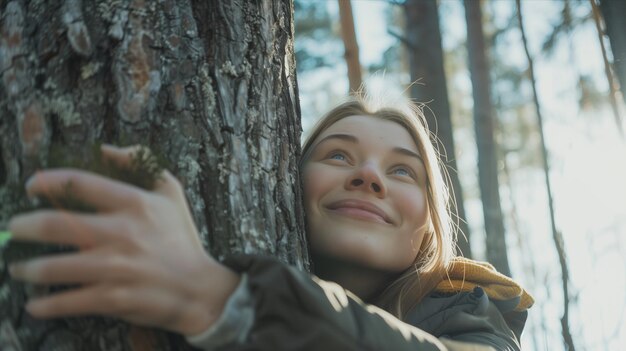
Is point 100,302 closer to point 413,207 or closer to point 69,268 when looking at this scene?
point 69,268

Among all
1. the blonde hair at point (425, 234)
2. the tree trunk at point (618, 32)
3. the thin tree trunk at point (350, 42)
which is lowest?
the blonde hair at point (425, 234)

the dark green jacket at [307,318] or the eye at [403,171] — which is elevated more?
the eye at [403,171]

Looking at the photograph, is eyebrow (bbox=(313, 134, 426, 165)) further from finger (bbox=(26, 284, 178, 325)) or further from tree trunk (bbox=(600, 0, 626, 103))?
finger (bbox=(26, 284, 178, 325))

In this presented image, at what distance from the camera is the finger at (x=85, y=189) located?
2.87 feet

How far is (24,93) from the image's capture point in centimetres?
112

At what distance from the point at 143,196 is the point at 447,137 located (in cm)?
354

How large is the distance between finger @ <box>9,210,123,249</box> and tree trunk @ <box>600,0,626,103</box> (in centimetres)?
191

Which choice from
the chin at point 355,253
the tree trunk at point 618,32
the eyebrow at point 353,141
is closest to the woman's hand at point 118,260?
the chin at point 355,253

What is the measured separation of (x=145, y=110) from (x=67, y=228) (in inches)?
14.2

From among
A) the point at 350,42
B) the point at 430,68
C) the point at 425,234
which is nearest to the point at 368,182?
the point at 425,234

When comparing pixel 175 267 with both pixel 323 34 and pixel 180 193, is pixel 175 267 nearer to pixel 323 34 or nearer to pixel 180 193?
pixel 180 193

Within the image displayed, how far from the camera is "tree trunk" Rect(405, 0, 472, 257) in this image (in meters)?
4.26

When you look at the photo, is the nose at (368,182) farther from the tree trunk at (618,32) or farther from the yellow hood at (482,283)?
the tree trunk at (618,32)

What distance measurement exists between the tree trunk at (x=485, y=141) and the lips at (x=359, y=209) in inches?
109
